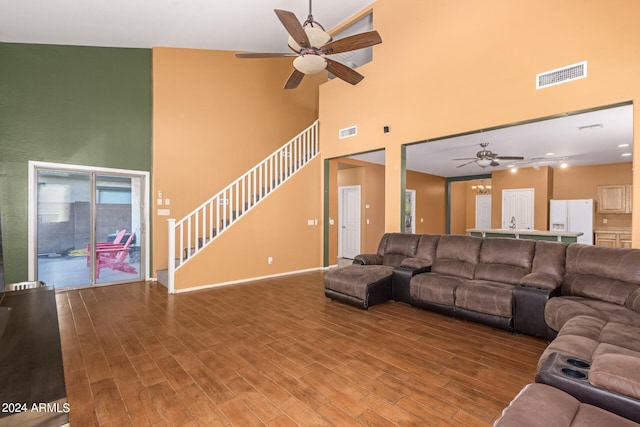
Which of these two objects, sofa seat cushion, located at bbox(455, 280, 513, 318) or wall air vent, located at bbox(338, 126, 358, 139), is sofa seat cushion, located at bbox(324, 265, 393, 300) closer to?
sofa seat cushion, located at bbox(455, 280, 513, 318)

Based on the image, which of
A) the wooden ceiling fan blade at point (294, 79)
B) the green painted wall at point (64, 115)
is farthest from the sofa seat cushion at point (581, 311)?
the green painted wall at point (64, 115)

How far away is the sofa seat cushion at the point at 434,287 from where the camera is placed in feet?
12.5

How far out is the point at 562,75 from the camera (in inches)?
145

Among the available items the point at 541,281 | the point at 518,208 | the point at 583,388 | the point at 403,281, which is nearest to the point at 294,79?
the point at 403,281

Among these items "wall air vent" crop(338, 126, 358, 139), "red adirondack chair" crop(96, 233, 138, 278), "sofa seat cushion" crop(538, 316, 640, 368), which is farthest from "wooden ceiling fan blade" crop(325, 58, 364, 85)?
"red adirondack chair" crop(96, 233, 138, 278)

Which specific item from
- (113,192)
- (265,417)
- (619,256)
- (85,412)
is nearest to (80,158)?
(113,192)

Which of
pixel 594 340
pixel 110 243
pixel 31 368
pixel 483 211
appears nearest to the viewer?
pixel 31 368

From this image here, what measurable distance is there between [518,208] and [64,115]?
37.8 feet

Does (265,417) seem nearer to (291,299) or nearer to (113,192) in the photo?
(291,299)

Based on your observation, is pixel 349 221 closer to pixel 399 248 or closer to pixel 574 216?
pixel 399 248

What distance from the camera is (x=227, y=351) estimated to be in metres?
2.97

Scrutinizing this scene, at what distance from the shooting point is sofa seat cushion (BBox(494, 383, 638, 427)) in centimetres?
129

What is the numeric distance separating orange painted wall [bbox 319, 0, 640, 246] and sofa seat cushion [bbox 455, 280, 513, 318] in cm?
149

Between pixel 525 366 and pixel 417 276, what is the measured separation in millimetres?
1686
